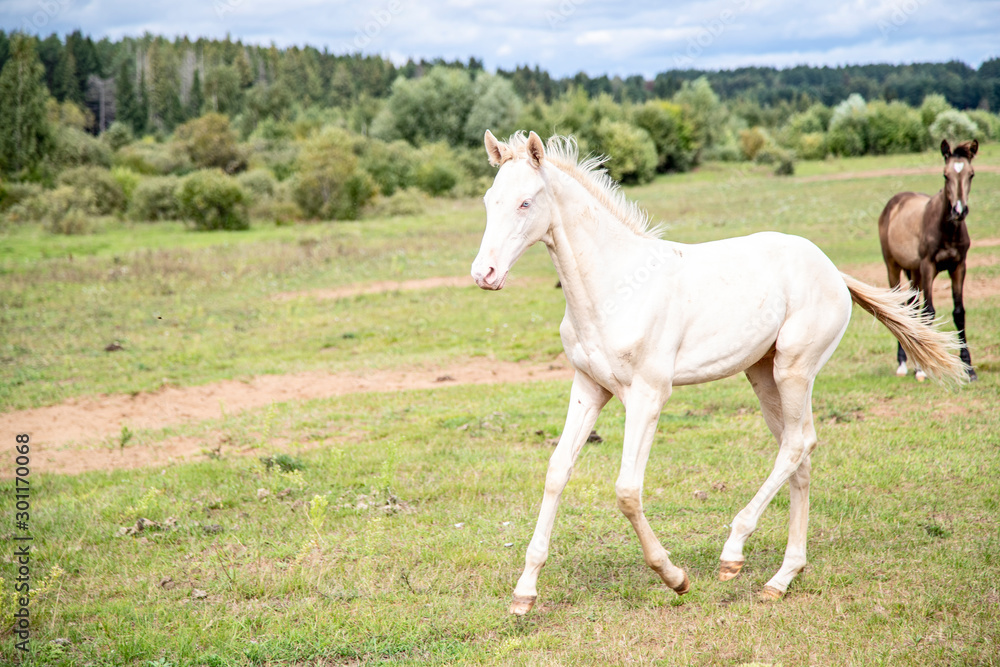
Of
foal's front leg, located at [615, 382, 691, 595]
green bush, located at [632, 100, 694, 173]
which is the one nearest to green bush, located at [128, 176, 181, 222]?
green bush, located at [632, 100, 694, 173]

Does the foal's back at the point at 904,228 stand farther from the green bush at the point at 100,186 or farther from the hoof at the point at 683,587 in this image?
the green bush at the point at 100,186

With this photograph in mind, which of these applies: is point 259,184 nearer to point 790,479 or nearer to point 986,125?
point 790,479

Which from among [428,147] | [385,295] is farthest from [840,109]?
[385,295]

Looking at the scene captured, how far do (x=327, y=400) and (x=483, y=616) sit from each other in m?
6.07

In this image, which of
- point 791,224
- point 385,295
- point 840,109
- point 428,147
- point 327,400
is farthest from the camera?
point 840,109

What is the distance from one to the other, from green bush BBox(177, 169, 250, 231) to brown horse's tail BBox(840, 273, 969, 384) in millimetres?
31043

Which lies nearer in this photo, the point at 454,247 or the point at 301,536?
the point at 301,536

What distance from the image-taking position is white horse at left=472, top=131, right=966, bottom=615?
4.41m

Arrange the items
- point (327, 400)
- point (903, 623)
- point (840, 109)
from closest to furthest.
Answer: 1. point (903, 623)
2. point (327, 400)
3. point (840, 109)

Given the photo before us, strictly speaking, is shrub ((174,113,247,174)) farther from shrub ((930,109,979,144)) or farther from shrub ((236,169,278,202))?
shrub ((930,109,979,144))

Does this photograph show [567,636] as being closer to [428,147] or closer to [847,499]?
[847,499]

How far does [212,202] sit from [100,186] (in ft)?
31.2

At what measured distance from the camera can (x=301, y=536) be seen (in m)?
5.88

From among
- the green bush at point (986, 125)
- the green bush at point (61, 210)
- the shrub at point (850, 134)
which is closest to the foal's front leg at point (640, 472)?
the green bush at point (61, 210)
